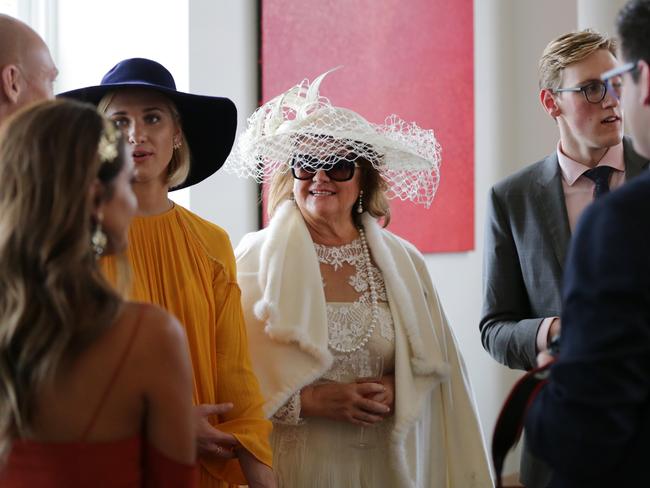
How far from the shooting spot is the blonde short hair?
2.60 meters

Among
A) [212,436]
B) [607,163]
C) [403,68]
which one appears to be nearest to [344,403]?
[212,436]

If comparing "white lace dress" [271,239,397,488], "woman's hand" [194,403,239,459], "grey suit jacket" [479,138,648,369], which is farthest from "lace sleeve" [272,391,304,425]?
"grey suit jacket" [479,138,648,369]

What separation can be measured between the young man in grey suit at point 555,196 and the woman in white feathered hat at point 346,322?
0.25 meters

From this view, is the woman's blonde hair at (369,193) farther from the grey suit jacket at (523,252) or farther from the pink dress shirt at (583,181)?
the pink dress shirt at (583,181)

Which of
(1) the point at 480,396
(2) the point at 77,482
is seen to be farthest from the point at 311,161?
(1) the point at 480,396

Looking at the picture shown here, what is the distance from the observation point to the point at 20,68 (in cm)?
221

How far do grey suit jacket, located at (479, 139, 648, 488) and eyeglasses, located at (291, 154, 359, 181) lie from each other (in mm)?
459

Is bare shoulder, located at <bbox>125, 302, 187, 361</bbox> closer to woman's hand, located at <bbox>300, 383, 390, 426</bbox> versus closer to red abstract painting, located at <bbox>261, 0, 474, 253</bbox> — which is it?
woman's hand, located at <bbox>300, 383, 390, 426</bbox>

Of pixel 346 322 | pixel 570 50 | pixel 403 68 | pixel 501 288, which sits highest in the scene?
pixel 403 68

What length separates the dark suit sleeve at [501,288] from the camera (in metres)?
2.51

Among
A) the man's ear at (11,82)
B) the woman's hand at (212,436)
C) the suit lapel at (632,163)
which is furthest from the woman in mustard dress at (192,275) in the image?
the suit lapel at (632,163)

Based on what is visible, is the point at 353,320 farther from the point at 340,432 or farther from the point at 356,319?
the point at 340,432

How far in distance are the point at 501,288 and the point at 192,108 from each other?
1.06m

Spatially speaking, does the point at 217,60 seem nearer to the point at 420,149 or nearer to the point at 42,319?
the point at 420,149
